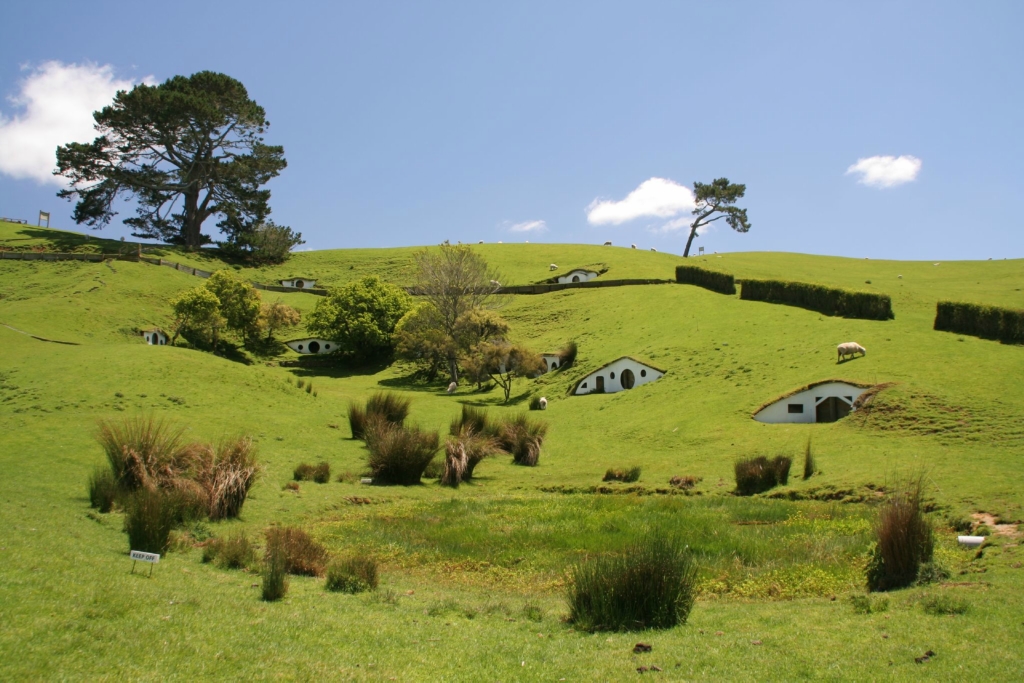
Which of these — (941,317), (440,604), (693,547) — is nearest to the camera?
(440,604)

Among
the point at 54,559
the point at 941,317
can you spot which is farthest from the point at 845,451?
the point at 54,559

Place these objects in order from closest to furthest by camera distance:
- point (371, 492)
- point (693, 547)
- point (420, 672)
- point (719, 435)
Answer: point (420, 672) → point (693, 547) → point (371, 492) → point (719, 435)

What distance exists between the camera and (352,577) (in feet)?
35.7

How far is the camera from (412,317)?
58531mm

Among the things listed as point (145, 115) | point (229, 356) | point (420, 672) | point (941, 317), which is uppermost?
point (145, 115)

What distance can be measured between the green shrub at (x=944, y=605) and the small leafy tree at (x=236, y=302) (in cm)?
5982

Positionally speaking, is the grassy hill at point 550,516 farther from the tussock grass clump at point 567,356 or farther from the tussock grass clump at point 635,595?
the tussock grass clump at point 567,356

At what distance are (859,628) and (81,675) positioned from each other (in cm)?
757

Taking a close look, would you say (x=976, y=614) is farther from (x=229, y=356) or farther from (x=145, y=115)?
(x=145, y=115)

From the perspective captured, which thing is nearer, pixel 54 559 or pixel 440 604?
pixel 54 559

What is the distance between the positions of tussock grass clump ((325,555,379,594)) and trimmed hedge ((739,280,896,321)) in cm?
4178

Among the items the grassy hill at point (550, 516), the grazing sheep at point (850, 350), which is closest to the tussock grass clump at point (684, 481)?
the grassy hill at point (550, 516)

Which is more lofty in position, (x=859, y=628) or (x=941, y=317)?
(x=941, y=317)

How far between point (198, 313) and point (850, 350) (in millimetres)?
47407
